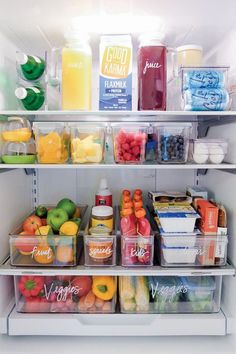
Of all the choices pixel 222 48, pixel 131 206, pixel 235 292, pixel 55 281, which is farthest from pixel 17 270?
pixel 222 48

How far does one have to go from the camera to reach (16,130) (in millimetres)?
999

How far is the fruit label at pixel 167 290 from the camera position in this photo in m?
1.04

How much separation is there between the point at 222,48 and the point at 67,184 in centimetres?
80

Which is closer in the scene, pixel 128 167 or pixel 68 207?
pixel 128 167

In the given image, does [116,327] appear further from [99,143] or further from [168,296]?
[99,143]

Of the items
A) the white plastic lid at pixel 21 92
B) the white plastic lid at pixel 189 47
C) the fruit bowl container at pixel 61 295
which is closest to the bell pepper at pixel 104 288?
the fruit bowl container at pixel 61 295

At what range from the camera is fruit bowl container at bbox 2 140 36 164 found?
3.20 feet

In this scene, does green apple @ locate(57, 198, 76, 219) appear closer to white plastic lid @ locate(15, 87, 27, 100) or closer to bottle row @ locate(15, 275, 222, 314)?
bottle row @ locate(15, 275, 222, 314)

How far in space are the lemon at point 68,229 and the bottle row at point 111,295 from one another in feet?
0.48

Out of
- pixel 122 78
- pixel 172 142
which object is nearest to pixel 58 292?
pixel 172 142

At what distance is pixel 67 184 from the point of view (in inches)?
55.1

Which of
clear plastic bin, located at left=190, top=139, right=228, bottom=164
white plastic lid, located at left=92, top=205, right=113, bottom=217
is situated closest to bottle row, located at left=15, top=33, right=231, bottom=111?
clear plastic bin, located at left=190, top=139, right=228, bottom=164

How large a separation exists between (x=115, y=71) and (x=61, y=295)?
731mm

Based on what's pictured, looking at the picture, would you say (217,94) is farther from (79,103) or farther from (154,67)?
(79,103)
